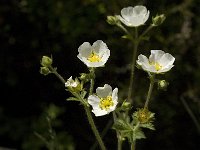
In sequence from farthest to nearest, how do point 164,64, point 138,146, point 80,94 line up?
point 138,146
point 164,64
point 80,94

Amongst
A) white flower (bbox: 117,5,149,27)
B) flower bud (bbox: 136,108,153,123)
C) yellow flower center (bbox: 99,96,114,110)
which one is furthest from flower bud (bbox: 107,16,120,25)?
flower bud (bbox: 136,108,153,123)

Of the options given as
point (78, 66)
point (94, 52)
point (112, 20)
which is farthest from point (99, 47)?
point (78, 66)

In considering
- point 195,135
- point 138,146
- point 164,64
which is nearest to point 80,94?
point 164,64

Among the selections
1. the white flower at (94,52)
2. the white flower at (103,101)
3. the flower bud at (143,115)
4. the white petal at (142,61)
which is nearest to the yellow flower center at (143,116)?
the flower bud at (143,115)

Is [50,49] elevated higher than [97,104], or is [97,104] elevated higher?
[50,49]

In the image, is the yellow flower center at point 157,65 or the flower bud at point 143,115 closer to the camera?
the flower bud at point 143,115

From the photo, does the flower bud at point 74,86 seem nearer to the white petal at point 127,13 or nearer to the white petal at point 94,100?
the white petal at point 94,100

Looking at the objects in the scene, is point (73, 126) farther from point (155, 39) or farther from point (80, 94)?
point (80, 94)
